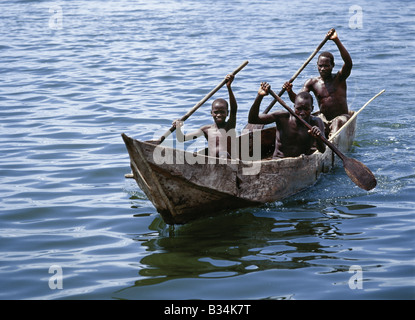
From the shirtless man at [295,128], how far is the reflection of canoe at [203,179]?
0.22m

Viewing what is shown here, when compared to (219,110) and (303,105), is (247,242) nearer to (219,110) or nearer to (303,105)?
(219,110)

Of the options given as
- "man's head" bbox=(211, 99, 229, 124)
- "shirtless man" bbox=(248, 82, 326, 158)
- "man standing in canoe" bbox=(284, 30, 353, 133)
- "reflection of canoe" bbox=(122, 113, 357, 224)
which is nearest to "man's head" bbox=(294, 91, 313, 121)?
"shirtless man" bbox=(248, 82, 326, 158)

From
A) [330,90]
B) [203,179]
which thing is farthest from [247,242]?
[330,90]

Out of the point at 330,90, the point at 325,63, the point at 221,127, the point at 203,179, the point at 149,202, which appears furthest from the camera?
the point at 330,90

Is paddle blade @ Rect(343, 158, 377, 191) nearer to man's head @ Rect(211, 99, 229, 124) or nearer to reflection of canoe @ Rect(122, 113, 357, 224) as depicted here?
reflection of canoe @ Rect(122, 113, 357, 224)

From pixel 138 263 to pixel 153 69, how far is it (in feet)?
29.1

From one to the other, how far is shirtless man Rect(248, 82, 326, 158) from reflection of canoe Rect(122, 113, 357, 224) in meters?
0.22

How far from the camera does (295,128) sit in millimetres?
6941

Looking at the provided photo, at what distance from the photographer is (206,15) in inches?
752

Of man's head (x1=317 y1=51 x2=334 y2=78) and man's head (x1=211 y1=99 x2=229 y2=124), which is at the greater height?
man's head (x1=317 y1=51 x2=334 y2=78)

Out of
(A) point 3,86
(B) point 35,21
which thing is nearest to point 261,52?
(A) point 3,86

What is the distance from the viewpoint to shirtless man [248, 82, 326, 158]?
676 cm

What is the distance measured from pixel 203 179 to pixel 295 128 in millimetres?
1580

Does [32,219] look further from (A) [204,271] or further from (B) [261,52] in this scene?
(B) [261,52]
